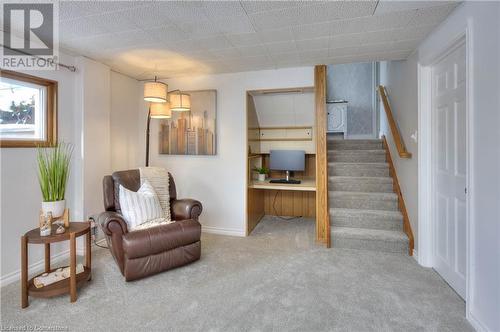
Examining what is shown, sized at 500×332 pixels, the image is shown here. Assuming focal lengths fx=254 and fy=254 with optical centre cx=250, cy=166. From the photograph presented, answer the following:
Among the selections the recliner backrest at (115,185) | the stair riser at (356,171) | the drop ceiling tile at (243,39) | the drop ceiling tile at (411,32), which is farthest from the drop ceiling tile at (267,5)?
the stair riser at (356,171)

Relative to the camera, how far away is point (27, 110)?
251 centimetres

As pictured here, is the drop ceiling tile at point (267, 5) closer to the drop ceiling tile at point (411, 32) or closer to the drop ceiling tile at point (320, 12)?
the drop ceiling tile at point (320, 12)

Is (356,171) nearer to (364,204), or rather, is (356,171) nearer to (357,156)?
(357,156)

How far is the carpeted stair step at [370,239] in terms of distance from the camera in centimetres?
287

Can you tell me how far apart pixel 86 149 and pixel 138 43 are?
4.42ft

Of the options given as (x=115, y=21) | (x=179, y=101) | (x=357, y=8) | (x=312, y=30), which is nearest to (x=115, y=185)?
(x=179, y=101)

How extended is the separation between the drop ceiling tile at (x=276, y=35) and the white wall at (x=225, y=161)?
0.92 meters

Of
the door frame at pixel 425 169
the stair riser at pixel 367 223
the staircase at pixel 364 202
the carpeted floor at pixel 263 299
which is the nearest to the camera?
the carpeted floor at pixel 263 299

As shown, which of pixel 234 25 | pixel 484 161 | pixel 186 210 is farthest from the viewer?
pixel 186 210

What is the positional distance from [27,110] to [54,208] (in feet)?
3.90

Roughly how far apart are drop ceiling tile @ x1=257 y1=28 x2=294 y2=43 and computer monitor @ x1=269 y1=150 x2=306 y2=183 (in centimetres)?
191

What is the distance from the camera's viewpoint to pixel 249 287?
2.15 m

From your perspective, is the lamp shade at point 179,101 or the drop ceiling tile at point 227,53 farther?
the lamp shade at point 179,101

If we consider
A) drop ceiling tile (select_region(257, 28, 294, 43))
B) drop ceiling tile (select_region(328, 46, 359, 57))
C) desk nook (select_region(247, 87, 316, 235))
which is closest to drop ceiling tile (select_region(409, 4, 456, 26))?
drop ceiling tile (select_region(328, 46, 359, 57))
